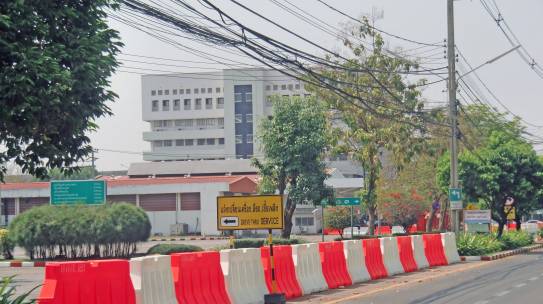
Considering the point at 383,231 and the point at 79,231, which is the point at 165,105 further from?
the point at 79,231

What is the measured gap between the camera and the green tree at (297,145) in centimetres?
4956

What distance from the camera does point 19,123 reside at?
1004 cm

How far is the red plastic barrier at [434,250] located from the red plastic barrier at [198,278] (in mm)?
16002

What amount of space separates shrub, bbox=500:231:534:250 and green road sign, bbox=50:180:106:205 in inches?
783

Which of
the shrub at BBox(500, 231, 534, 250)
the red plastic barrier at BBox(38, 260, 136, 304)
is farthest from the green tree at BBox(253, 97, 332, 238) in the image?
the red plastic barrier at BBox(38, 260, 136, 304)

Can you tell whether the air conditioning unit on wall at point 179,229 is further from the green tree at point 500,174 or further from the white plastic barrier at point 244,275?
the white plastic barrier at point 244,275

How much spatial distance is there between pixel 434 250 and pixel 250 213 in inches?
609

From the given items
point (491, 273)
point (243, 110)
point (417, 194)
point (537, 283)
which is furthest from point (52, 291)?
point (243, 110)

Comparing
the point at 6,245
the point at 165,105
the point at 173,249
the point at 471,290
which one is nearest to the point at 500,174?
the point at 173,249

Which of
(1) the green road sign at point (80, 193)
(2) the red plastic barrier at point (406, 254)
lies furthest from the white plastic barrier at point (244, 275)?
(1) the green road sign at point (80, 193)

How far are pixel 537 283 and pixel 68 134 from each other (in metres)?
15.1

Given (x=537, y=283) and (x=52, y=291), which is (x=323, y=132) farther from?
(x=52, y=291)

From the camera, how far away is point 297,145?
4916 cm

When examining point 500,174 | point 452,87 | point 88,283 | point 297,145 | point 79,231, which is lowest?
point 79,231
